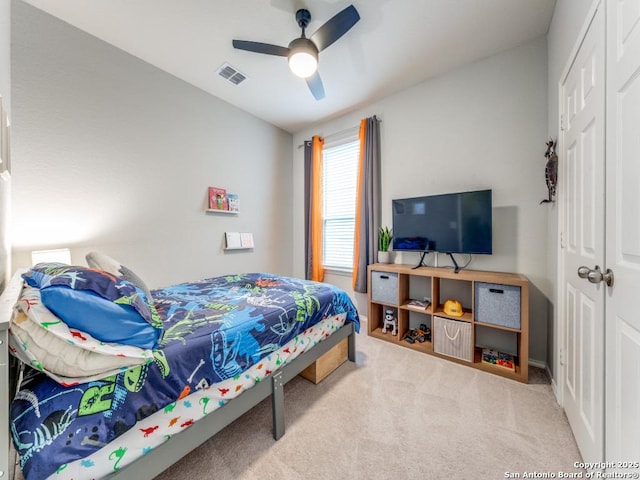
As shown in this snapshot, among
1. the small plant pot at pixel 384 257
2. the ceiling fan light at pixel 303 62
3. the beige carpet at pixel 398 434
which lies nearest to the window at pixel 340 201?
the small plant pot at pixel 384 257

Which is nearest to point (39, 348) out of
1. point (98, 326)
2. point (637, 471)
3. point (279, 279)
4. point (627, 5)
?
point (98, 326)

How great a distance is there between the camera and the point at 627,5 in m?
0.88

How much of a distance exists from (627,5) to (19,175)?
346cm

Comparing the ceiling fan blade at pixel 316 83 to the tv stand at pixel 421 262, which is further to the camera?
the tv stand at pixel 421 262

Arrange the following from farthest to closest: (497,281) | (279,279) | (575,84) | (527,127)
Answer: (279,279) → (527,127) → (497,281) → (575,84)

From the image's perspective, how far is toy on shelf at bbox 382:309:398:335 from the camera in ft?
8.88

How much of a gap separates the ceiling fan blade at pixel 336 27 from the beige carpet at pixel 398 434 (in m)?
2.60

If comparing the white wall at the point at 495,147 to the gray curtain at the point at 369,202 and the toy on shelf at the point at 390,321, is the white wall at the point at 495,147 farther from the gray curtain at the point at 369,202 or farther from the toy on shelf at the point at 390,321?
the toy on shelf at the point at 390,321

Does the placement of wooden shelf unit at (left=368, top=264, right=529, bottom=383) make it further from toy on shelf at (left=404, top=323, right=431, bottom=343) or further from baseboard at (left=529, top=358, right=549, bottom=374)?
baseboard at (left=529, top=358, right=549, bottom=374)

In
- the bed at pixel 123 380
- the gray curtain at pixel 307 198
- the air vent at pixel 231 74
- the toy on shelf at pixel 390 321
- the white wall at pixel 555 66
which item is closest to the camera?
the bed at pixel 123 380

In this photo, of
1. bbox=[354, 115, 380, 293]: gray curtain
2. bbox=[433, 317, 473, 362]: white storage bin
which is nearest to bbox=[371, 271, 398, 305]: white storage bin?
bbox=[354, 115, 380, 293]: gray curtain

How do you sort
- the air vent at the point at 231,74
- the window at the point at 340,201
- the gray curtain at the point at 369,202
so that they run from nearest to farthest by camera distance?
the air vent at the point at 231,74
the gray curtain at the point at 369,202
the window at the point at 340,201

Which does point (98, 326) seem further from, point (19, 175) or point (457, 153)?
point (457, 153)

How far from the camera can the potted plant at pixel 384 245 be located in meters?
2.88
